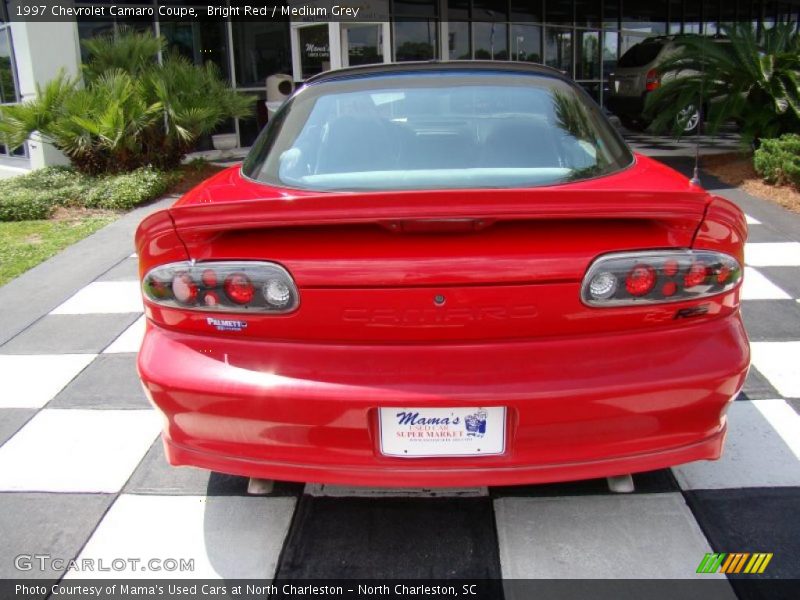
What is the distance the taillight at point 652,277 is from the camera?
2004 mm

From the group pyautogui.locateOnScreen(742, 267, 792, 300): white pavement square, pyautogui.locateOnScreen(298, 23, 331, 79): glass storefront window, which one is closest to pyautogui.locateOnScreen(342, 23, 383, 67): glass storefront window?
pyautogui.locateOnScreen(298, 23, 331, 79): glass storefront window

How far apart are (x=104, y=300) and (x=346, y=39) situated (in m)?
9.65

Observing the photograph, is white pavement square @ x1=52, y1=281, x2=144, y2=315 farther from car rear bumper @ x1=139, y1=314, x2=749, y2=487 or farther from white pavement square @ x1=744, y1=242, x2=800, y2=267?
white pavement square @ x1=744, y1=242, x2=800, y2=267

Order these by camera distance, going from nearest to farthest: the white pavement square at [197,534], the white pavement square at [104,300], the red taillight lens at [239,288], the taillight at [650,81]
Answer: the red taillight lens at [239,288] → the white pavement square at [197,534] → the white pavement square at [104,300] → the taillight at [650,81]

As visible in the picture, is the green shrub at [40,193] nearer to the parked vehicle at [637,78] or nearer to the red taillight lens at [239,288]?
the red taillight lens at [239,288]

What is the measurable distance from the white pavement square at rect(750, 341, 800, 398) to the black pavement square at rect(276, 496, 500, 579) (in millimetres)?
1714

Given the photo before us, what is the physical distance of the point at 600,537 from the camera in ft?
7.61

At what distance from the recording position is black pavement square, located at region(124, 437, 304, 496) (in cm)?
265

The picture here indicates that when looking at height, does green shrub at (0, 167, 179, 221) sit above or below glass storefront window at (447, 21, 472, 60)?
below

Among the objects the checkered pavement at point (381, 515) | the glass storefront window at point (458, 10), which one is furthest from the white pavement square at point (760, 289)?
the glass storefront window at point (458, 10)

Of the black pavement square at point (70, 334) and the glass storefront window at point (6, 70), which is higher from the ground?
the glass storefront window at point (6, 70)

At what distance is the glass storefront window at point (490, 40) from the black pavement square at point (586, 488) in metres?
14.5

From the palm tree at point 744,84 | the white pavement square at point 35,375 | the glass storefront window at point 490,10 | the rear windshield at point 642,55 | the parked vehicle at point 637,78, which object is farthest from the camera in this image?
the glass storefront window at point 490,10

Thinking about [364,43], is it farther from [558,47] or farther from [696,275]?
[696,275]
